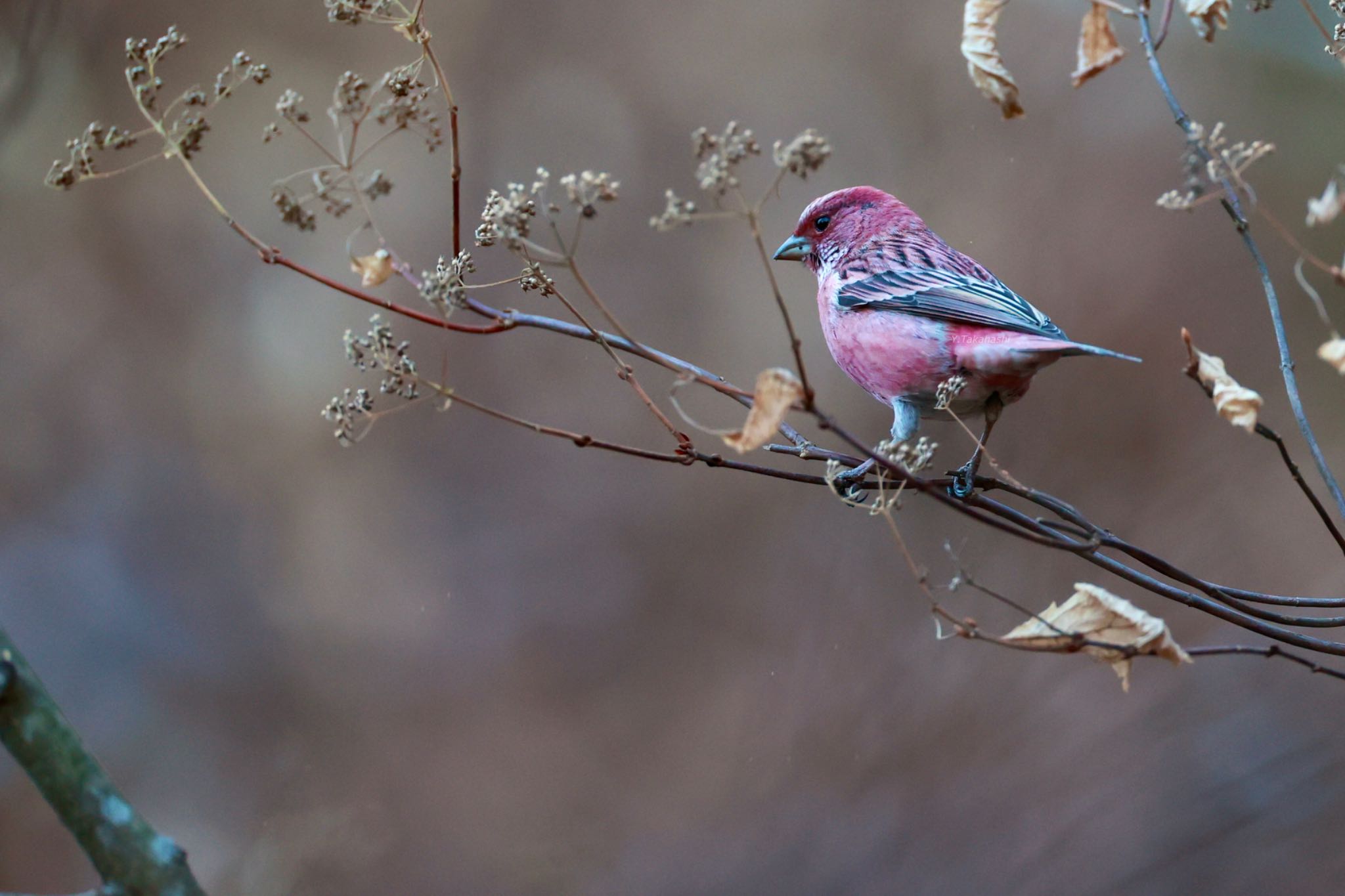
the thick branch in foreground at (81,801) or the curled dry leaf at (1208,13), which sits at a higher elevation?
the curled dry leaf at (1208,13)

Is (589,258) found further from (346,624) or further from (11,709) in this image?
(11,709)

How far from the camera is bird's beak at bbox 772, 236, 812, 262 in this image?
5.58 ft

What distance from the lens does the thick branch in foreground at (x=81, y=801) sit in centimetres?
75

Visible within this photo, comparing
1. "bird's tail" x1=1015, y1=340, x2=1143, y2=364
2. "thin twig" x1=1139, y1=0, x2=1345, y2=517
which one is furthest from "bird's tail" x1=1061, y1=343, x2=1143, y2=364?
"thin twig" x1=1139, y1=0, x2=1345, y2=517

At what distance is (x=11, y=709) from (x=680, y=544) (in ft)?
5.73

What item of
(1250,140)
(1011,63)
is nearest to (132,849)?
(1011,63)

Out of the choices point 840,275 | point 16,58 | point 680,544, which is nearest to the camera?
point 840,275

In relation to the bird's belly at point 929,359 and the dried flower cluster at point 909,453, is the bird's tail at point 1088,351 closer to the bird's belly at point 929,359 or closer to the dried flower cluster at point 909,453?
the bird's belly at point 929,359

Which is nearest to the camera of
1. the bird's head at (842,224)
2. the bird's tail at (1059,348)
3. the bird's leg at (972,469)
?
the bird's tail at (1059,348)

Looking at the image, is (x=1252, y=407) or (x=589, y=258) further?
(x=589, y=258)

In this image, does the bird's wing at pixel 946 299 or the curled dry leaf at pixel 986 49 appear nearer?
the curled dry leaf at pixel 986 49

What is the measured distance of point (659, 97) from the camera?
2379mm

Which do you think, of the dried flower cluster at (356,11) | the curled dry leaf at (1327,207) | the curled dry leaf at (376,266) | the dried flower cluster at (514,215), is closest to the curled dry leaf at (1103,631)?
the curled dry leaf at (1327,207)

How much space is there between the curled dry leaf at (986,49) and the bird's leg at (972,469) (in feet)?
1.44
